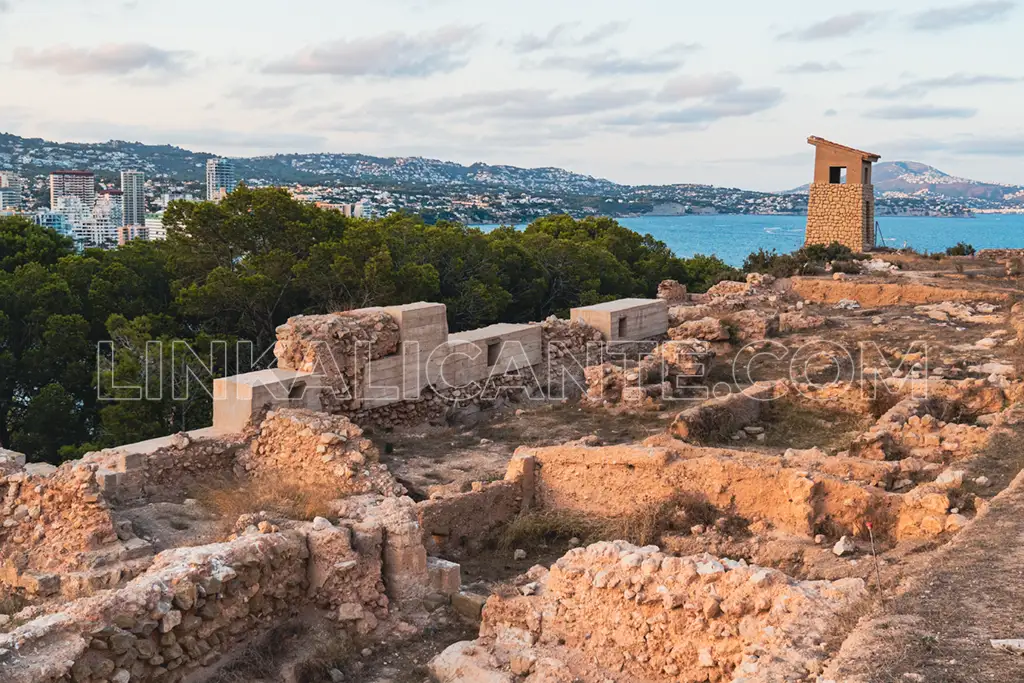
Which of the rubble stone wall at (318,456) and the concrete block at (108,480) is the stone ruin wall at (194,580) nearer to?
the rubble stone wall at (318,456)

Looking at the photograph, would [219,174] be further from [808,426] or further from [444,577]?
[444,577]

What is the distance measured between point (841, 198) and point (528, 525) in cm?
3159

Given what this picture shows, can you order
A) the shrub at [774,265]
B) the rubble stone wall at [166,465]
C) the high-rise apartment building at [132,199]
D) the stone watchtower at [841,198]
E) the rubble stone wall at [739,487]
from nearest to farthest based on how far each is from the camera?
1. the rubble stone wall at [739,487]
2. the rubble stone wall at [166,465]
3. the shrub at [774,265]
4. the stone watchtower at [841,198]
5. the high-rise apartment building at [132,199]

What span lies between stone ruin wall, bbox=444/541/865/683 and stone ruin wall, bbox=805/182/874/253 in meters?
32.8

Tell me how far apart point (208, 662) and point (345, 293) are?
50.0 ft

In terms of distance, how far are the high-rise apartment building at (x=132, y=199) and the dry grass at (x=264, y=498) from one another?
83013mm

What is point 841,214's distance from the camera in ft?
126

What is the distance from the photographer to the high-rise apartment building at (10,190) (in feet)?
311

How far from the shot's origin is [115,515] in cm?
957

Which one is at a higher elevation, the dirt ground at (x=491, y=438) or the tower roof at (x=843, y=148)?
the tower roof at (x=843, y=148)

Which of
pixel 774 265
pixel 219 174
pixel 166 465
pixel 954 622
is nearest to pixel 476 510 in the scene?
pixel 166 465

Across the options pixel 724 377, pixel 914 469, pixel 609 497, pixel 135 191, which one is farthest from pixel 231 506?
pixel 135 191

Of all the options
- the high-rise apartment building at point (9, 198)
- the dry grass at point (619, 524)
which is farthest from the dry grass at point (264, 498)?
the high-rise apartment building at point (9, 198)

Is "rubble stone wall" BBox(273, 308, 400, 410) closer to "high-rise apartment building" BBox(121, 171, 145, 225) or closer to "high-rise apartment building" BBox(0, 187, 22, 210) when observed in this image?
"high-rise apartment building" BBox(121, 171, 145, 225)
